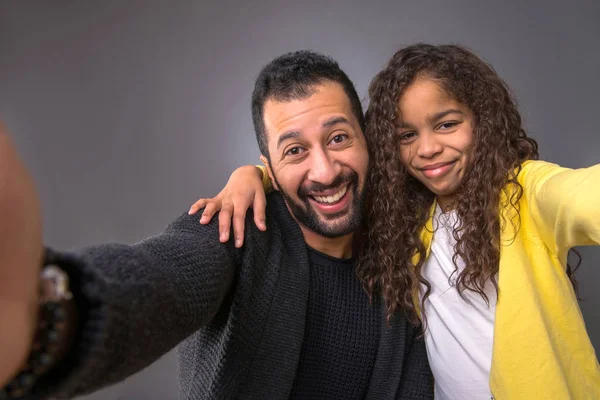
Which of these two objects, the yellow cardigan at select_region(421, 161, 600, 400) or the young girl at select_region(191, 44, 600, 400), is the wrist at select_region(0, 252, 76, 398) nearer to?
the young girl at select_region(191, 44, 600, 400)

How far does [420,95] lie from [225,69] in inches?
46.4

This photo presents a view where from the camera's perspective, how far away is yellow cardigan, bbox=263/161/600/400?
1.05 m

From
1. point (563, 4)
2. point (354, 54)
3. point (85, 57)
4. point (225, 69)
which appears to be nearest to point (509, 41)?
point (563, 4)

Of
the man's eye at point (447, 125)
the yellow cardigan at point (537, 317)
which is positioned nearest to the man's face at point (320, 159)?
the man's eye at point (447, 125)

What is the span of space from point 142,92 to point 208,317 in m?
1.70

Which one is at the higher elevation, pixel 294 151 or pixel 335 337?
pixel 294 151

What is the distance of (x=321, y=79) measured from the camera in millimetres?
A: 1318

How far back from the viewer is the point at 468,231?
1.21 meters

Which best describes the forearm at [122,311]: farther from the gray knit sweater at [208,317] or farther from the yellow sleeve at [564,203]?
the yellow sleeve at [564,203]

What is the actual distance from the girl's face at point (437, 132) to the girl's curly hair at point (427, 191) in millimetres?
21

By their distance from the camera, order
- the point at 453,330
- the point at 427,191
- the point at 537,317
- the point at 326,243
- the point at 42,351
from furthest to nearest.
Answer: the point at 427,191 < the point at 326,243 < the point at 453,330 < the point at 537,317 < the point at 42,351

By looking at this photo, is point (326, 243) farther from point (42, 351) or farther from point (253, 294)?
point (42, 351)

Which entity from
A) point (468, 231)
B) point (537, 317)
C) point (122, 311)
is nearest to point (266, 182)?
point (468, 231)

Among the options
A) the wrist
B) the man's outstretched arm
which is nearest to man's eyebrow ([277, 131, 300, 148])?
the man's outstretched arm
